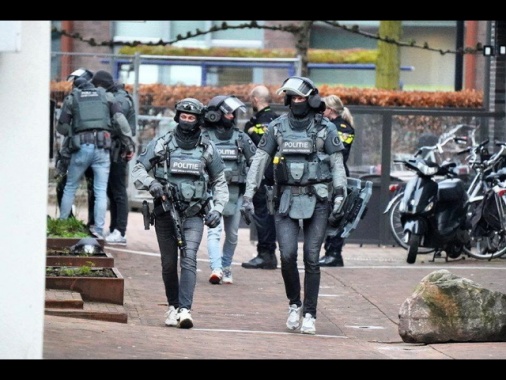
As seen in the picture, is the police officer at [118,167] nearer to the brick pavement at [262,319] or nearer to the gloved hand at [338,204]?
the brick pavement at [262,319]

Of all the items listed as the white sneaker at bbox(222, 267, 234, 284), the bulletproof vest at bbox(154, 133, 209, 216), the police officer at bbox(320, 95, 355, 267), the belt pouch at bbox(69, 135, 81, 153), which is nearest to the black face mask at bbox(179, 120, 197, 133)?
the bulletproof vest at bbox(154, 133, 209, 216)

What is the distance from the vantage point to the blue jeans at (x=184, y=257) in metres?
10.9

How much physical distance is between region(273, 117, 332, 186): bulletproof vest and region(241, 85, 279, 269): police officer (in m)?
2.59

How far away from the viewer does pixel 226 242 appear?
544 inches

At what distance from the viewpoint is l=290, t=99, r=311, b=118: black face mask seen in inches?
438

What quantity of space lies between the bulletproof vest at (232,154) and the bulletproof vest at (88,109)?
2.54 meters

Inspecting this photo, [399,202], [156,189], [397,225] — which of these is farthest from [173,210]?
[397,225]

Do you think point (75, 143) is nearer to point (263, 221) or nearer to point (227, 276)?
point (263, 221)

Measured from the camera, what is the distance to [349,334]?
11.4 m

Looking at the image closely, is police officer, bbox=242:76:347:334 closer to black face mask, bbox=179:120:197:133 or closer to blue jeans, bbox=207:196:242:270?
black face mask, bbox=179:120:197:133

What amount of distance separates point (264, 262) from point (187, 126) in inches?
178

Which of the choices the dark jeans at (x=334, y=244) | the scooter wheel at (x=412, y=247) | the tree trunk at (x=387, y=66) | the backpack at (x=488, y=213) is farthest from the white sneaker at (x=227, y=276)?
the tree trunk at (x=387, y=66)
